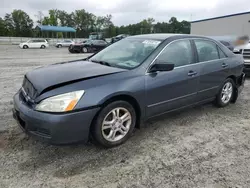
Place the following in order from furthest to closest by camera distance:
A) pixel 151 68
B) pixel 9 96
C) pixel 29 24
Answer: pixel 29 24
pixel 9 96
pixel 151 68

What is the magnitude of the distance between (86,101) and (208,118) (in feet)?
8.19

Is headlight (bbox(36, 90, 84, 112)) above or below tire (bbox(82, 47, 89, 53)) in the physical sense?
below

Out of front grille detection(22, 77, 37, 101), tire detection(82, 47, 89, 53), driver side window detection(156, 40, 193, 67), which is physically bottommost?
front grille detection(22, 77, 37, 101)

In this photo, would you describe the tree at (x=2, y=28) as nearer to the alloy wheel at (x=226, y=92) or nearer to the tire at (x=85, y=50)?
the tire at (x=85, y=50)

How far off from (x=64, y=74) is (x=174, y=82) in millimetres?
1648

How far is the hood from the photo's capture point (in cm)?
277

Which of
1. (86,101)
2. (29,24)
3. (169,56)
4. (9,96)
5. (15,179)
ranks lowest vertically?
(15,179)

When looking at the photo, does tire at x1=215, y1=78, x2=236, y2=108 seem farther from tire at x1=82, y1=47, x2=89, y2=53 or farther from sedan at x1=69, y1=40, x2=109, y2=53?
tire at x1=82, y1=47, x2=89, y2=53

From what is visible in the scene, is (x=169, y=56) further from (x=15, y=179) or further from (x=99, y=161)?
(x=15, y=179)

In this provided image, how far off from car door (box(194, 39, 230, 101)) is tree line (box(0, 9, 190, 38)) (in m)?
67.2

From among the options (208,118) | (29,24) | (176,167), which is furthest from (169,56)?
(29,24)

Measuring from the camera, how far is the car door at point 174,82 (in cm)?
330

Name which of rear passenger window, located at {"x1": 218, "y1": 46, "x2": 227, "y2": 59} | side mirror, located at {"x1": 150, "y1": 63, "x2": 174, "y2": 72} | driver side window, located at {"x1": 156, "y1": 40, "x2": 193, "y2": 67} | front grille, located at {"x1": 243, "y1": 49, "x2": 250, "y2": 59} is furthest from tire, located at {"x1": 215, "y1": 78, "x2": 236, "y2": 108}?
front grille, located at {"x1": 243, "y1": 49, "x2": 250, "y2": 59}

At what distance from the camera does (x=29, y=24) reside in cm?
6925
